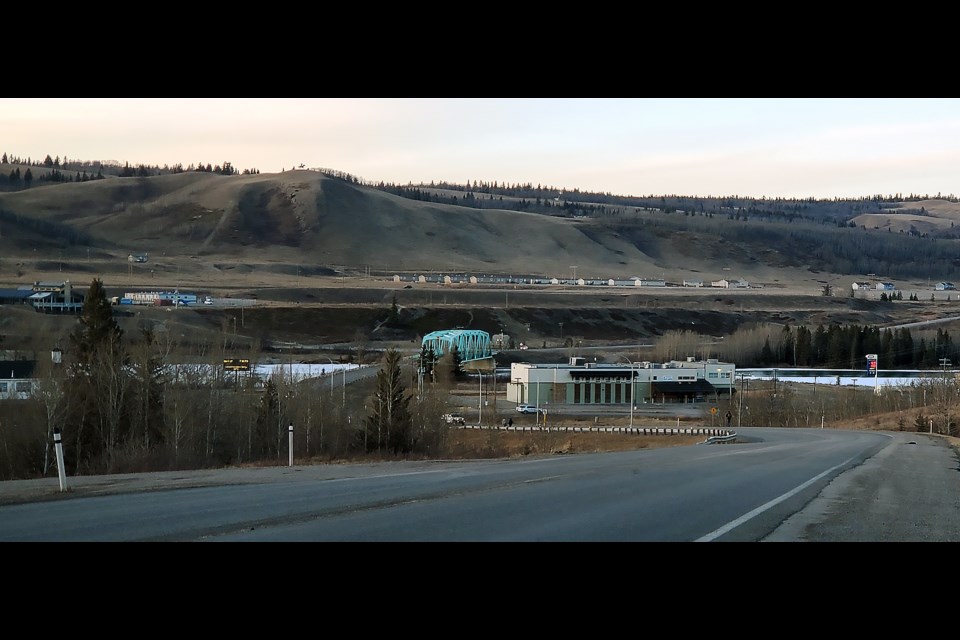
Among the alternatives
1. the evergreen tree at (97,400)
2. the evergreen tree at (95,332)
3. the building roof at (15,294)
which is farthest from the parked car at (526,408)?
the building roof at (15,294)

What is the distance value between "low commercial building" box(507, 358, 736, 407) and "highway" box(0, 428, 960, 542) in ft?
228

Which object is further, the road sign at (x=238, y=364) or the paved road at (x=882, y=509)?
the road sign at (x=238, y=364)

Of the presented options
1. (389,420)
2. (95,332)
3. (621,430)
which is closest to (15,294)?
(95,332)

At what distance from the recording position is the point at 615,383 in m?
94.8

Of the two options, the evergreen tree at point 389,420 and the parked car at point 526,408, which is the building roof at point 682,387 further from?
the evergreen tree at point 389,420

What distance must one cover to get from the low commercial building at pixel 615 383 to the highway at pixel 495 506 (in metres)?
69.4

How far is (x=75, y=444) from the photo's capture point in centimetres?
4025

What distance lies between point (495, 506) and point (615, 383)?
271 feet

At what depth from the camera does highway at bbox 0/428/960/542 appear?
10906 mm

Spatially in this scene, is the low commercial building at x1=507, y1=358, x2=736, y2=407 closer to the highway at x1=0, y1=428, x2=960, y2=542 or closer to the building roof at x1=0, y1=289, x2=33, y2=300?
the building roof at x1=0, y1=289, x2=33, y2=300

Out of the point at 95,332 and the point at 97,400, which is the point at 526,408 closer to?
the point at 95,332

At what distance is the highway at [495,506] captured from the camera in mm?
10906
